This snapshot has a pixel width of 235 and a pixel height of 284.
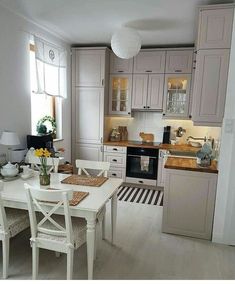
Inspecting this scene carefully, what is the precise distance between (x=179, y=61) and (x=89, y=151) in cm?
232

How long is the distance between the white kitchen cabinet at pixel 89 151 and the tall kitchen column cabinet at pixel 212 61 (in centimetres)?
229

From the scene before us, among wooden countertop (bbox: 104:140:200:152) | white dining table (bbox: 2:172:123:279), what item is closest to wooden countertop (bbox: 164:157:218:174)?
A: white dining table (bbox: 2:172:123:279)

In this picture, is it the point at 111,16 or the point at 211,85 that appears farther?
the point at 111,16

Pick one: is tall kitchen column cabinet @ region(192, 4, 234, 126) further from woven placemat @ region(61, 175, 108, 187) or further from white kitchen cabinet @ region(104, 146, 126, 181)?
white kitchen cabinet @ region(104, 146, 126, 181)

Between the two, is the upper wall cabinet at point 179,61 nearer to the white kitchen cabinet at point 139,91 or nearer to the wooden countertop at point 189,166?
the white kitchen cabinet at point 139,91

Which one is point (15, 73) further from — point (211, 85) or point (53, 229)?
point (211, 85)

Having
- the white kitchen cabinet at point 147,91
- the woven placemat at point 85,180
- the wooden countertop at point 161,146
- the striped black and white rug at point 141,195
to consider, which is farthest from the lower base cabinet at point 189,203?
the white kitchen cabinet at point 147,91

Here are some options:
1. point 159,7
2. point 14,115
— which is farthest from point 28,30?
point 159,7

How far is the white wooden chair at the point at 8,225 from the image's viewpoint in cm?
199

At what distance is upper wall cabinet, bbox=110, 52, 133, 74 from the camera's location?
172 inches

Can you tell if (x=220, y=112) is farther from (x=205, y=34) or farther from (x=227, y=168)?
(x=205, y=34)

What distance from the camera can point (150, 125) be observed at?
186 inches

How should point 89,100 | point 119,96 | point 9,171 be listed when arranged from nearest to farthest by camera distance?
point 9,171, point 89,100, point 119,96

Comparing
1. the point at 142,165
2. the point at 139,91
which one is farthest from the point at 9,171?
the point at 139,91
